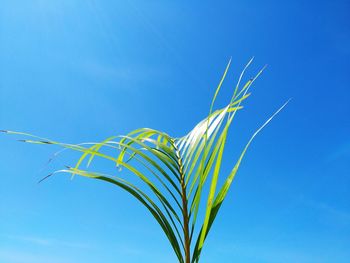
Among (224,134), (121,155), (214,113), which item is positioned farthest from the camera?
(121,155)

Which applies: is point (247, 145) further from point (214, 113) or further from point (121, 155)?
point (121, 155)

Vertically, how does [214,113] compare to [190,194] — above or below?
above

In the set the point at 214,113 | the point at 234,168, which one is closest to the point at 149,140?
the point at 214,113

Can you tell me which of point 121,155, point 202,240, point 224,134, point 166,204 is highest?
point 121,155

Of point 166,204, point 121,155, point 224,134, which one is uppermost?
point 121,155

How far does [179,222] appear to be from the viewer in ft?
3.84

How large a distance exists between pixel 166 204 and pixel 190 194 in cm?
10

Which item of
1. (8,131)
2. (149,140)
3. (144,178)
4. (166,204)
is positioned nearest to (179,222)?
(166,204)

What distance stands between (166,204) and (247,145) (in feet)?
1.01

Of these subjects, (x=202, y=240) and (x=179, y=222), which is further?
(x=179, y=222)

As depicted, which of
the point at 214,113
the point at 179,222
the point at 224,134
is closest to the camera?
the point at 224,134

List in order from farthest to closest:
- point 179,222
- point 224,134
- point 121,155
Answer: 1. point 121,155
2. point 179,222
3. point 224,134

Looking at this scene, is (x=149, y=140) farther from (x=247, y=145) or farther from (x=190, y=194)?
(x=247, y=145)

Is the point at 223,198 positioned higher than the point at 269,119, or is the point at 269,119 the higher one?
the point at 269,119
